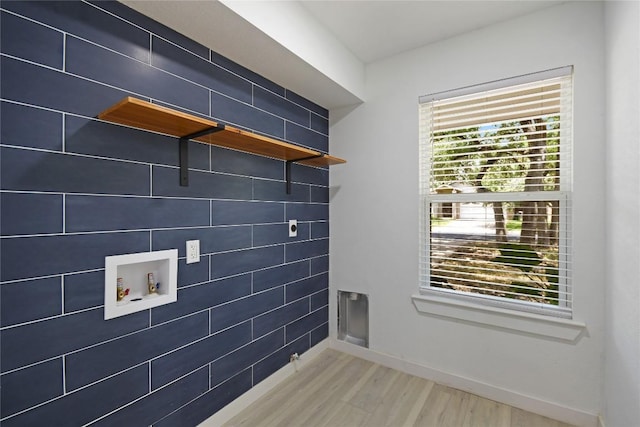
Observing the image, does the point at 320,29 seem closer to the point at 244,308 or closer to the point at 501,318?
the point at 244,308

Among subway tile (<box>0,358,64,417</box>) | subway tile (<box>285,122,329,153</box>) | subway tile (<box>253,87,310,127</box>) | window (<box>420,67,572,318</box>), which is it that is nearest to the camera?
subway tile (<box>0,358,64,417</box>)

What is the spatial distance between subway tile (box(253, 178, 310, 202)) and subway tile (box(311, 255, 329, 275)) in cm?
52

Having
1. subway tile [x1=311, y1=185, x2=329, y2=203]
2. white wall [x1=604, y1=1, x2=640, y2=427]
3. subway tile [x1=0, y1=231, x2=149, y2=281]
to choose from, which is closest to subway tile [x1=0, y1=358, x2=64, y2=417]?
subway tile [x1=0, y1=231, x2=149, y2=281]

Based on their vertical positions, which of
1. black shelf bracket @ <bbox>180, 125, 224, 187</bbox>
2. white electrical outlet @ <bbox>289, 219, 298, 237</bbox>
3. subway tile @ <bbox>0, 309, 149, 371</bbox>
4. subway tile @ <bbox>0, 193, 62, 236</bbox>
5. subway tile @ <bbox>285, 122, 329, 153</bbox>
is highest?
subway tile @ <bbox>285, 122, 329, 153</bbox>

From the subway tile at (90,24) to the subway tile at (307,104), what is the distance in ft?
3.26

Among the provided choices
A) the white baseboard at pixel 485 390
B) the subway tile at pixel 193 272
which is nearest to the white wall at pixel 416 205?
the white baseboard at pixel 485 390

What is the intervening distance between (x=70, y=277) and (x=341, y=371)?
1.86 metres

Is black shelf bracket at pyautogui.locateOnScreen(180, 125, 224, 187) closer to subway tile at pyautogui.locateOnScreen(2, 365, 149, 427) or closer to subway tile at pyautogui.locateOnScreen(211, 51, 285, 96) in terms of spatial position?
subway tile at pyautogui.locateOnScreen(211, 51, 285, 96)

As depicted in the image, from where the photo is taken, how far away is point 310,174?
2.36 m

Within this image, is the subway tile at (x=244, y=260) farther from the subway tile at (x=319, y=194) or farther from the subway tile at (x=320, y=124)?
the subway tile at (x=320, y=124)

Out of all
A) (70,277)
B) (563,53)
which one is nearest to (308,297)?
(70,277)

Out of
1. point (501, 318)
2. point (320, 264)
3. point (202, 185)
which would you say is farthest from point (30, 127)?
point (501, 318)

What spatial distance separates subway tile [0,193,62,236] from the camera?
0.98 metres

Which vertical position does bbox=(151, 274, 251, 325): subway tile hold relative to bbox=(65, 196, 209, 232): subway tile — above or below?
below
